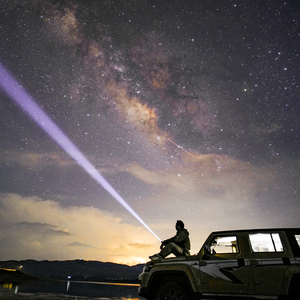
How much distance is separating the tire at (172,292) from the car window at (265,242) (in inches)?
69.3

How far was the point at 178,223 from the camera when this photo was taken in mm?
7441

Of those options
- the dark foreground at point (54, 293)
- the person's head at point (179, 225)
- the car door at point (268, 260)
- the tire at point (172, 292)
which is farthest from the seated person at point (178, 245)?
the dark foreground at point (54, 293)

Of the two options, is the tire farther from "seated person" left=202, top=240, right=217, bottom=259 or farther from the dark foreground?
the dark foreground

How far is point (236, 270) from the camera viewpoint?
200 inches

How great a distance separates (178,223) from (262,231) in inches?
106

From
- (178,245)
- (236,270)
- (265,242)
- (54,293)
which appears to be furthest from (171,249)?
(54,293)

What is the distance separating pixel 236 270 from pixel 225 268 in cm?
22

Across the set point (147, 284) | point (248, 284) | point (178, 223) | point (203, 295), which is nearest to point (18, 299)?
point (147, 284)

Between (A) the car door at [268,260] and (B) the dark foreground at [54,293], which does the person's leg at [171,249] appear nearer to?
(A) the car door at [268,260]

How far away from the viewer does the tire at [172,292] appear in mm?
5542

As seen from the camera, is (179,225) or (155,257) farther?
(179,225)

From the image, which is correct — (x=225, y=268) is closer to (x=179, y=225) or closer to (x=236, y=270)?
(x=236, y=270)

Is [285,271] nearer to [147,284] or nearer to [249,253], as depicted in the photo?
[249,253]

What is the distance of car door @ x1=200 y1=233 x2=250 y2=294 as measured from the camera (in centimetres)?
501
